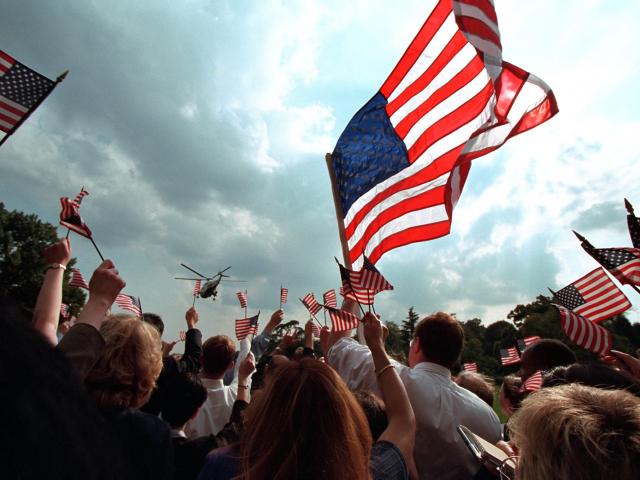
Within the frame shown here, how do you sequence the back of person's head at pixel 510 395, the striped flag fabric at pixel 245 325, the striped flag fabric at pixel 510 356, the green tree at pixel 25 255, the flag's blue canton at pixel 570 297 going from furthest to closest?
the green tree at pixel 25 255 < the striped flag fabric at pixel 510 356 < the striped flag fabric at pixel 245 325 < the flag's blue canton at pixel 570 297 < the back of person's head at pixel 510 395

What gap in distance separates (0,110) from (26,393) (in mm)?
3644

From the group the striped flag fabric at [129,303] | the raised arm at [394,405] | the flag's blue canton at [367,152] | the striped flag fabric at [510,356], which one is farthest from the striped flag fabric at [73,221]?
the striped flag fabric at [510,356]

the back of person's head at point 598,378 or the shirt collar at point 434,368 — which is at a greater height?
the shirt collar at point 434,368

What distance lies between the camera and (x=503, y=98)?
462 cm

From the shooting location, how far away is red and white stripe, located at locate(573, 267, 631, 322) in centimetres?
696

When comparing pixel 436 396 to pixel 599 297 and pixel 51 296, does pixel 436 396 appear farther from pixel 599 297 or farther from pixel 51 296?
pixel 599 297

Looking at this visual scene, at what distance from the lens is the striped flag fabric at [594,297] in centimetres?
Answer: 698

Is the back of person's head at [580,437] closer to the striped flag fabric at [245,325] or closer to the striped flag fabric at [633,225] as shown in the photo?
the striped flag fabric at [633,225]

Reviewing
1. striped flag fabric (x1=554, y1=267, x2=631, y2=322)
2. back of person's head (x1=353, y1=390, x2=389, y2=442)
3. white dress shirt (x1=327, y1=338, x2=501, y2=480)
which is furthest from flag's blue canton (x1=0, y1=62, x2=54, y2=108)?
striped flag fabric (x1=554, y1=267, x2=631, y2=322)

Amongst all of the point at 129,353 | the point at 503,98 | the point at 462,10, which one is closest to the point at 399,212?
Result: the point at 503,98

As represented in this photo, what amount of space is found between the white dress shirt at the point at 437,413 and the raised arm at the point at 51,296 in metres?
2.17

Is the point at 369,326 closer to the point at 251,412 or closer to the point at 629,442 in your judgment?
the point at 251,412

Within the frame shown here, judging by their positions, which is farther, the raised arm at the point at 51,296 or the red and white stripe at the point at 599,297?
the red and white stripe at the point at 599,297

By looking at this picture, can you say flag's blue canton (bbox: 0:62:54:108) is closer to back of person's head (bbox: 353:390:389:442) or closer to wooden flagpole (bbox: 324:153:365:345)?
wooden flagpole (bbox: 324:153:365:345)
